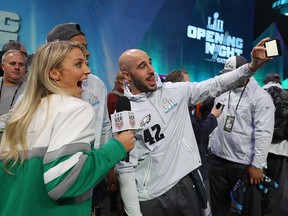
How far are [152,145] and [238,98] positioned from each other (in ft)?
4.15

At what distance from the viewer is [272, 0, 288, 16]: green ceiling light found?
31.8ft

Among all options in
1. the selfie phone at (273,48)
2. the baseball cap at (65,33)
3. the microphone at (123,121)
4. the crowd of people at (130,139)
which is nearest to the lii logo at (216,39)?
the crowd of people at (130,139)

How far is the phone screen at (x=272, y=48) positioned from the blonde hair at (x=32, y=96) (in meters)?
1.23

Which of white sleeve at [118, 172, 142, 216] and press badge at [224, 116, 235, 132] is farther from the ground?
press badge at [224, 116, 235, 132]

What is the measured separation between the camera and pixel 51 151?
1038 mm

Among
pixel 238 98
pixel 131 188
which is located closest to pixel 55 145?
pixel 131 188

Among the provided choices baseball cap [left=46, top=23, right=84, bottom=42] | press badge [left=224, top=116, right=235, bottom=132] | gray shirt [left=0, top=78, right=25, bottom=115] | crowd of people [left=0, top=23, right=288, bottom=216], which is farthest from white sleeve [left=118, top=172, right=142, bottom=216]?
gray shirt [left=0, top=78, right=25, bottom=115]

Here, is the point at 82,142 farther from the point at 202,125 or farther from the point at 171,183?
the point at 202,125

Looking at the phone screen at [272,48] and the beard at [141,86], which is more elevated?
the phone screen at [272,48]

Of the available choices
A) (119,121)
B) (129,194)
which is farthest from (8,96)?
(119,121)

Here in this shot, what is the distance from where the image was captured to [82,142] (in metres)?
1.08

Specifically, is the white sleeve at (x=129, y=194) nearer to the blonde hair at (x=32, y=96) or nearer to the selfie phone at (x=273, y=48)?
the blonde hair at (x=32, y=96)

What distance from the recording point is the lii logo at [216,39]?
8.26 metres

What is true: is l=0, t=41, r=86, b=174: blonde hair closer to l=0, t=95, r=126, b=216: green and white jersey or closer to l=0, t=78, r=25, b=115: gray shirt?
l=0, t=95, r=126, b=216: green and white jersey
